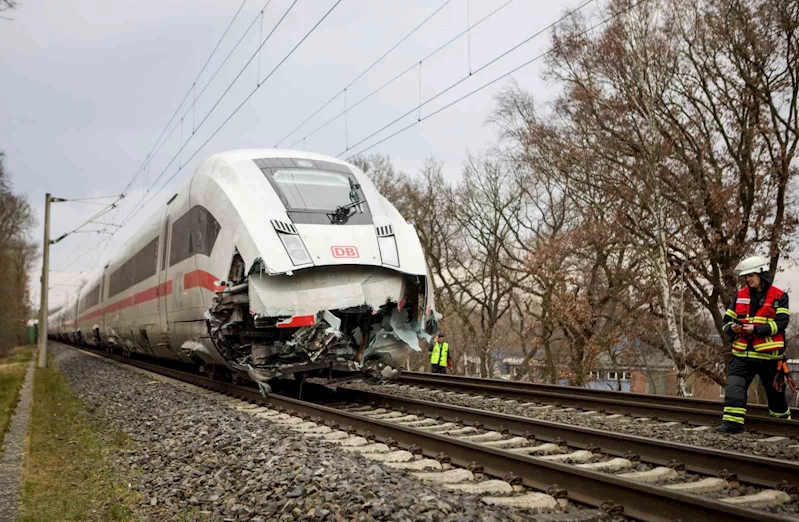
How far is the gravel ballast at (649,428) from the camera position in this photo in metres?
5.96

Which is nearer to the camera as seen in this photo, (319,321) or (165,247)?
(319,321)

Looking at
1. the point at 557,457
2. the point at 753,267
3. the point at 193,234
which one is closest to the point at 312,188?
the point at 193,234

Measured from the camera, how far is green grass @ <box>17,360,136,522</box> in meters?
5.26

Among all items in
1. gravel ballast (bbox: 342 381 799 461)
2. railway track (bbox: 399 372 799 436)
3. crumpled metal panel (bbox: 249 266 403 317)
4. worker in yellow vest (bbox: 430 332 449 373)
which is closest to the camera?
gravel ballast (bbox: 342 381 799 461)

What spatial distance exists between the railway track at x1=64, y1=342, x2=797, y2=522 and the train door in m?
4.59

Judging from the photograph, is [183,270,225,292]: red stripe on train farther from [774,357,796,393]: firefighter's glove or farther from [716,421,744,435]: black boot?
[774,357,796,393]: firefighter's glove

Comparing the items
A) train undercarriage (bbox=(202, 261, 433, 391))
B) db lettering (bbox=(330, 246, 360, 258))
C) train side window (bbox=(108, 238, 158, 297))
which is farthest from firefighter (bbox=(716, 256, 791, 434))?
train side window (bbox=(108, 238, 158, 297))

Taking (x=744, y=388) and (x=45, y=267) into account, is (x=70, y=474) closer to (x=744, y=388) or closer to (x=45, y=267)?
(x=744, y=388)

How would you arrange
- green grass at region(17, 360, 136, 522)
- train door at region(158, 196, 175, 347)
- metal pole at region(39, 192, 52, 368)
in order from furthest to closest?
metal pole at region(39, 192, 52, 368) < train door at region(158, 196, 175, 347) < green grass at region(17, 360, 136, 522)

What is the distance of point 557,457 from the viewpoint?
5.80 meters

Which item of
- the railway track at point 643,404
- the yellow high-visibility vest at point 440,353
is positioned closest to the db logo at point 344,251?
the railway track at point 643,404

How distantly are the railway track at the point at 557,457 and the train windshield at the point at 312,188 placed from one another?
272cm

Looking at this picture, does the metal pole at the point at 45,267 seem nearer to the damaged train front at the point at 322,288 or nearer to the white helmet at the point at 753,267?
the damaged train front at the point at 322,288

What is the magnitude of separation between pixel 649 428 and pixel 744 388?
1056 mm
